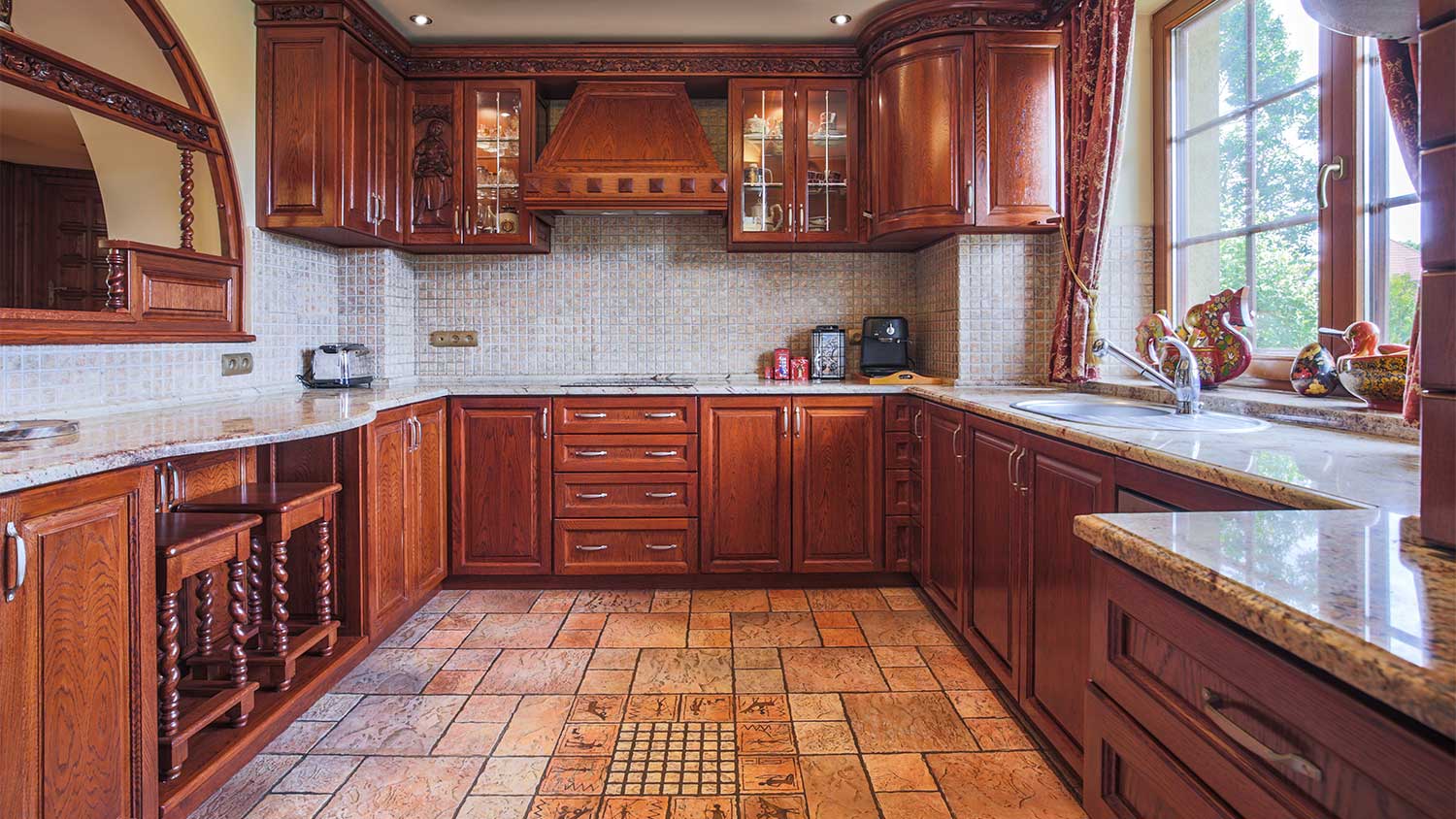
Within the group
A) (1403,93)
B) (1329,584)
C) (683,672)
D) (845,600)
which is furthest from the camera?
(845,600)

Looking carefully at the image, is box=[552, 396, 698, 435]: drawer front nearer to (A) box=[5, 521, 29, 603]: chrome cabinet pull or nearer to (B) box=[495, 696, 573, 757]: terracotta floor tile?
(B) box=[495, 696, 573, 757]: terracotta floor tile

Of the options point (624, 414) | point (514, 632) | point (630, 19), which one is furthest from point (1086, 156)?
point (514, 632)

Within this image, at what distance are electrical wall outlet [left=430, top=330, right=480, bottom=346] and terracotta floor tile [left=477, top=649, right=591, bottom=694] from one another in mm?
1748

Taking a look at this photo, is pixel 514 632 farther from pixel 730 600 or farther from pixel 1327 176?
pixel 1327 176

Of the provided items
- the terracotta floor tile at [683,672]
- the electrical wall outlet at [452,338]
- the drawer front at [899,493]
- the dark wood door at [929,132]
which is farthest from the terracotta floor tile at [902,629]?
the electrical wall outlet at [452,338]

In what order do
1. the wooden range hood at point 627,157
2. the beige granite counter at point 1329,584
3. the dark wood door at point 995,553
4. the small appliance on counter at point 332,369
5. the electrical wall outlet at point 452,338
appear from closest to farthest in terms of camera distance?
1. the beige granite counter at point 1329,584
2. the dark wood door at point 995,553
3. the small appliance on counter at point 332,369
4. the wooden range hood at point 627,157
5. the electrical wall outlet at point 452,338

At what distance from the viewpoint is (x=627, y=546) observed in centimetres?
336

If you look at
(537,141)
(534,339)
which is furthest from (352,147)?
(534,339)

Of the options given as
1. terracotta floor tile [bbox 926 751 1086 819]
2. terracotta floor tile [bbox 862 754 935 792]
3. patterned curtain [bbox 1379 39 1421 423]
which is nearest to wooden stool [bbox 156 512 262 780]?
terracotta floor tile [bbox 862 754 935 792]

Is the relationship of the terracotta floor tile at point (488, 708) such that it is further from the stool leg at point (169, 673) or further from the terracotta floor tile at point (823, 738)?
the terracotta floor tile at point (823, 738)

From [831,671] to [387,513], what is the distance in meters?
1.60

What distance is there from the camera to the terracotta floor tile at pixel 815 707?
220cm

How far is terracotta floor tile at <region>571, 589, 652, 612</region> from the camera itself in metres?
3.15

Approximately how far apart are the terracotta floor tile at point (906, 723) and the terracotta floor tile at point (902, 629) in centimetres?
42
